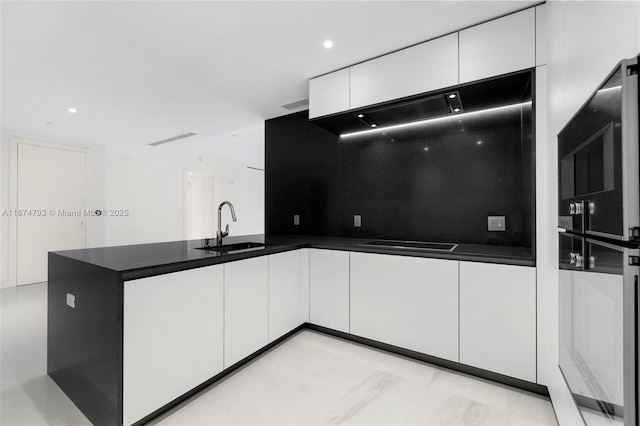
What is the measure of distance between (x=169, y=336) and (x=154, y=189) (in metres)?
5.54

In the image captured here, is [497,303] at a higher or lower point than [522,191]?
lower

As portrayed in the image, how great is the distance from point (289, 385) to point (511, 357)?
1.38 m

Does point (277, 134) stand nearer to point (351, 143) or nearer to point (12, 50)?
point (351, 143)

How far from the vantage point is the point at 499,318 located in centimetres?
179

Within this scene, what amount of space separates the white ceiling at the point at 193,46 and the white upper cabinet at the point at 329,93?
0.25ft

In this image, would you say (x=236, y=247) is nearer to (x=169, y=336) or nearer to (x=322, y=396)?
(x=169, y=336)

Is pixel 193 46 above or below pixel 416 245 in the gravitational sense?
above

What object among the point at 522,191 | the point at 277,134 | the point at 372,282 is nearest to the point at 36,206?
the point at 277,134

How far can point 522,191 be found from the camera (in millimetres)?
2158

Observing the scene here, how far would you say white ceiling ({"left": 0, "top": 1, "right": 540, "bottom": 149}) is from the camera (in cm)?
179

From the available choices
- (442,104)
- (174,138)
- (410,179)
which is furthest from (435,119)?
(174,138)

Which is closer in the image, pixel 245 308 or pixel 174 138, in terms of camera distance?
pixel 245 308

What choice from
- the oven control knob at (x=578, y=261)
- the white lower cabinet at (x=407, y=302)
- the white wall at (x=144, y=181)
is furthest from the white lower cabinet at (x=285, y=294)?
the white wall at (x=144, y=181)

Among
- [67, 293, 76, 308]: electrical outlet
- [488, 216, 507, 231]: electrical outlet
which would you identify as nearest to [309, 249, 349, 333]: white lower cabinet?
[488, 216, 507, 231]: electrical outlet
